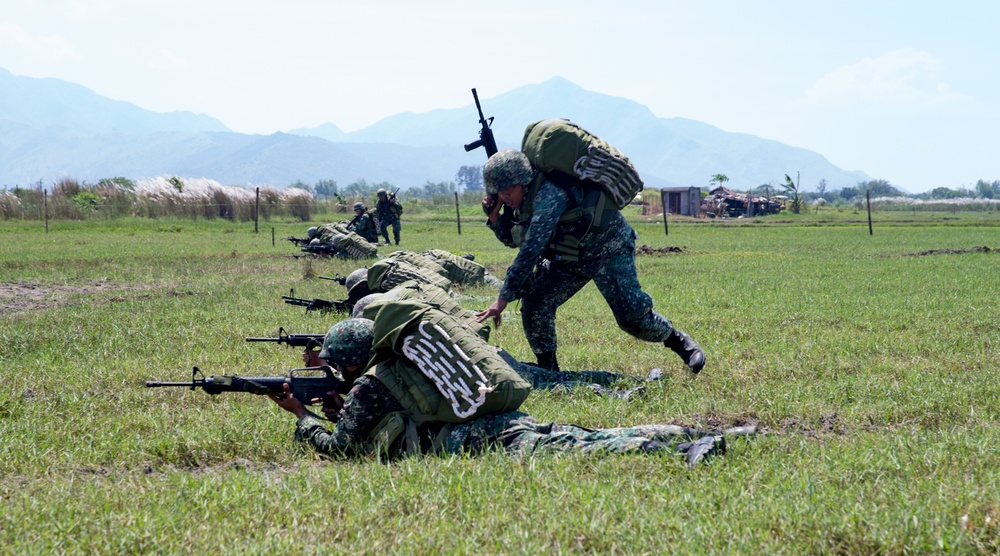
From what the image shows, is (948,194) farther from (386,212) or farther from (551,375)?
(551,375)

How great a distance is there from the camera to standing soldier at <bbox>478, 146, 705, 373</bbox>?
21.2 ft

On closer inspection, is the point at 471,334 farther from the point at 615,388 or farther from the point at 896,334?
the point at 896,334

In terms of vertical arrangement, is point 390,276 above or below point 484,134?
below

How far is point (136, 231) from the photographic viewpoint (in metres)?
30.9

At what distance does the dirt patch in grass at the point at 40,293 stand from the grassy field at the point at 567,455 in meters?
0.10

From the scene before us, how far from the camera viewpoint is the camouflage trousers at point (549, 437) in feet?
15.1

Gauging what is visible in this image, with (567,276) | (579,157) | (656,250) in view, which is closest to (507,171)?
(579,157)

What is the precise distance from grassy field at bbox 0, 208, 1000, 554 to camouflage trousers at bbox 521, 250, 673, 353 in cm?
48

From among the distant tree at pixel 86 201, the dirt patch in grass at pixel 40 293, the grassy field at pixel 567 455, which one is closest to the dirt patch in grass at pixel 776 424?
the grassy field at pixel 567 455

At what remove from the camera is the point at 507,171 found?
21.2 ft

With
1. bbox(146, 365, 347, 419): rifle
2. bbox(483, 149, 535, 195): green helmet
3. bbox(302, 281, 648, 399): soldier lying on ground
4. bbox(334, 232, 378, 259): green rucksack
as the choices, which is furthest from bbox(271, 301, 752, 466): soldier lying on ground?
bbox(334, 232, 378, 259): green rucksack

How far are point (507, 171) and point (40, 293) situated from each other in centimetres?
945

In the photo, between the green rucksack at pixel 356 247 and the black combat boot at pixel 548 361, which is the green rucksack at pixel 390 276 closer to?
the black combat boot at pixel 548 361

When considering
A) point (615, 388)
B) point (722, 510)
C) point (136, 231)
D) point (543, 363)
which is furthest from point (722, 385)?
point (136, 231)
